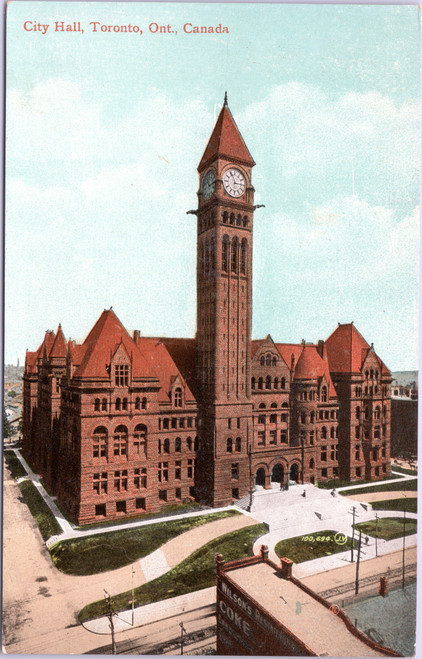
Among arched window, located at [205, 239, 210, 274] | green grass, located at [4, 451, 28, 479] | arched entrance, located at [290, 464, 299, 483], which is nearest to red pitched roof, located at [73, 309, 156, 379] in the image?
green grass, located at [4, 451, 28, 479]

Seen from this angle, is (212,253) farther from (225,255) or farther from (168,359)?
(168,359)

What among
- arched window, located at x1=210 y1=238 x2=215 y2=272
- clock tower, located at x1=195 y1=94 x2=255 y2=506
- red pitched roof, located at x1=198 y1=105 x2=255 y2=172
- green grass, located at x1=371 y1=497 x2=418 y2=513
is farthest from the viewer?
arched window, located at x1=210 y1=238 x2=215 y2=272

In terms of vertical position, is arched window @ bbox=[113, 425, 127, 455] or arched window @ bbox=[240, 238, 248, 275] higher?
arched window @ bbox=[240, 238, 248, 275]

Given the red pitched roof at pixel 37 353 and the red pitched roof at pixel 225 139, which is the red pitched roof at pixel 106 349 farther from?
the red pitched roof at pixel 225 139

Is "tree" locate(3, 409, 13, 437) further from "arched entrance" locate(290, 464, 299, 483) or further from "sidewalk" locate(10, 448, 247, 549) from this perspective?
"arched entrance" locate(290, 464, 299, 483)

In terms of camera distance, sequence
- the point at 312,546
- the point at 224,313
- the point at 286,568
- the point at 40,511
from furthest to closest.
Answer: the point at 224,313, the point at 312,546, the point at 40,511, the point at 286,568

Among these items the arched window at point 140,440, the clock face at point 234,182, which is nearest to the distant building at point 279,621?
the arched window at point 140,440

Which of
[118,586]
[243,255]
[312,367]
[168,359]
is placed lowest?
[118,586]

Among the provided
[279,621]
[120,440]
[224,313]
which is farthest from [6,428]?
[279,621]
